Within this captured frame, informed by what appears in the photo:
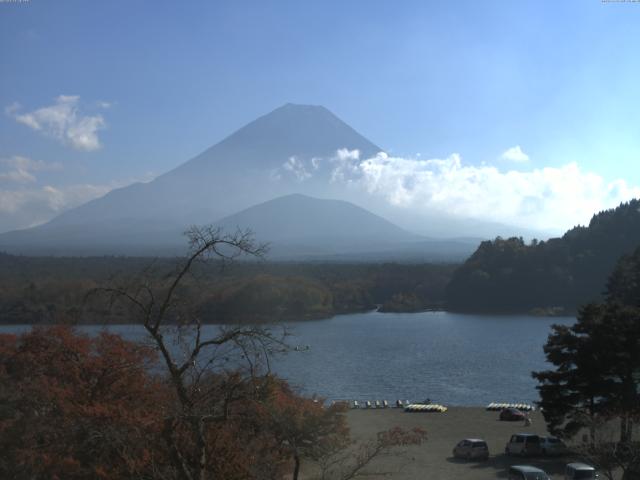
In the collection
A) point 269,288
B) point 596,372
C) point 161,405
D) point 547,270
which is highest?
point 547,270

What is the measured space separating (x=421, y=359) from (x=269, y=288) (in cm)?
1025

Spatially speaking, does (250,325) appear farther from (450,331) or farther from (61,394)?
(450,331)

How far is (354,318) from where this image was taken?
3178 cm

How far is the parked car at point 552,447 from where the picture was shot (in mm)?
7383

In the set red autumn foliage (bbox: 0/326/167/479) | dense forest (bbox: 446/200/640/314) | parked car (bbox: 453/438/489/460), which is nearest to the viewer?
red autumn foliage (bbox: 0/326/167/479)

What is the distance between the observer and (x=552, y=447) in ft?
24.3

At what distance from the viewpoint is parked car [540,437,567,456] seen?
24.2 feet

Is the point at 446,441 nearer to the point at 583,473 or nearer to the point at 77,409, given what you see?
the point at 583,473

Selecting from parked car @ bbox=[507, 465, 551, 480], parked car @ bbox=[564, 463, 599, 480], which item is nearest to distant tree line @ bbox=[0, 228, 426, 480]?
parked car @ bbox=[507, 465, 551, 480]

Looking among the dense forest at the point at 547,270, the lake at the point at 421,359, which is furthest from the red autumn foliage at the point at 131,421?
the dense forest at the point at 547,270

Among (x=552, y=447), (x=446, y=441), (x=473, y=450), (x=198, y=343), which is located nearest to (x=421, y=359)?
(x=446, y=441)

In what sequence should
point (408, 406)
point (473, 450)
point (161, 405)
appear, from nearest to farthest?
point (161, 405)
point (473, 450)
point (408, 406)

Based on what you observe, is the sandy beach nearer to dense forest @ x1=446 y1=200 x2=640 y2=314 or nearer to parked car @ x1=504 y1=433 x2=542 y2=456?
parked car @ x1=504 y1=433 x2=542 y2=456

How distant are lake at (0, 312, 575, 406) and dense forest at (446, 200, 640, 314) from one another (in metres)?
2.48
